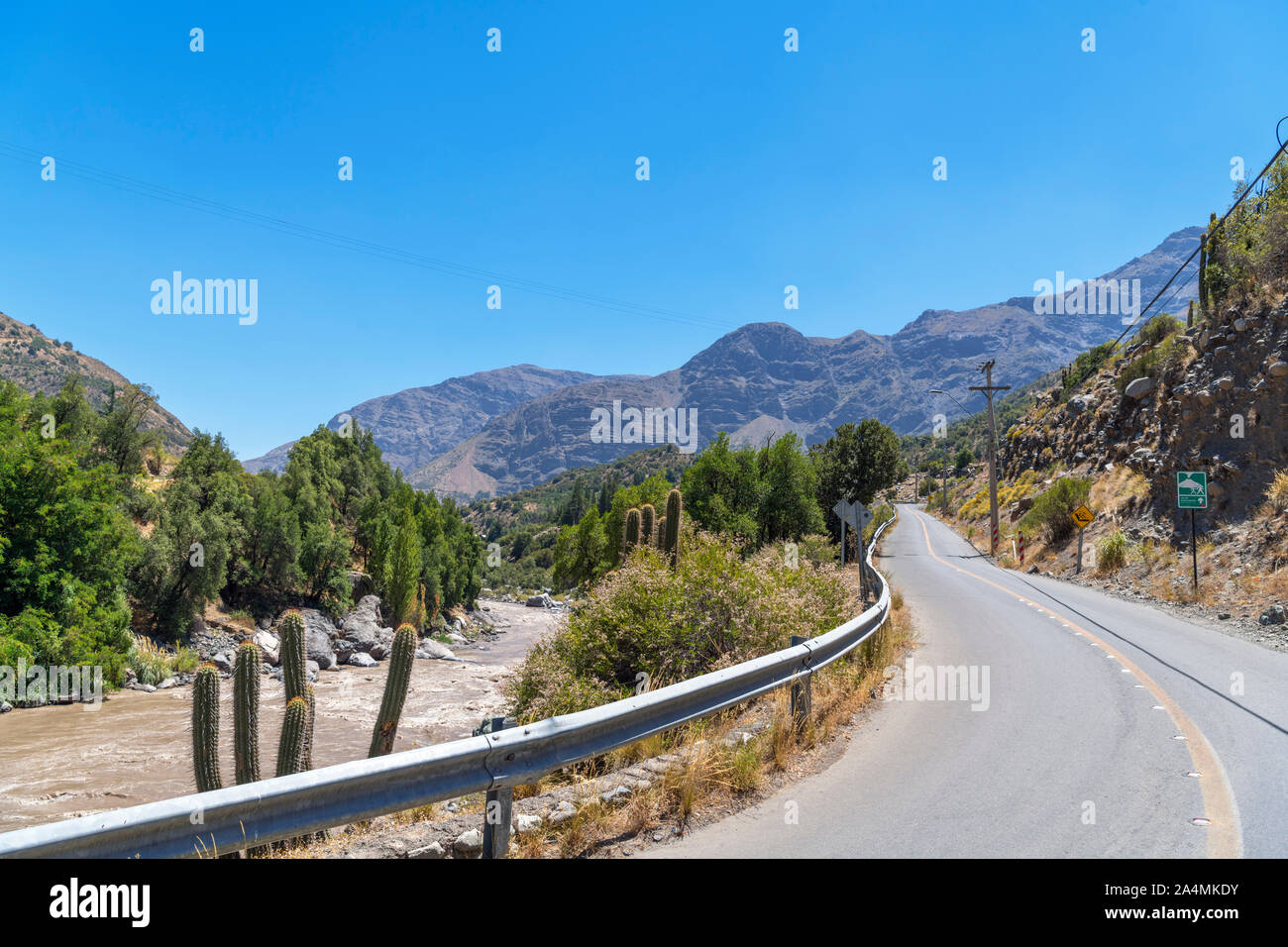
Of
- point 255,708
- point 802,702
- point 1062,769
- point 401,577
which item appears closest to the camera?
point 1062,769

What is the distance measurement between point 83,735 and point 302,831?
24.0m

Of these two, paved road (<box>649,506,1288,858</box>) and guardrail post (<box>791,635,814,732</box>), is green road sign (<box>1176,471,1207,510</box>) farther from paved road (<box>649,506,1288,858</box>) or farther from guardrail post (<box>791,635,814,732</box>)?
guardrail post (<box>791,635,814,732</box>)

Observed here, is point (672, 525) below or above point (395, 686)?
above

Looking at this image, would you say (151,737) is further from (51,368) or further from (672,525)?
(51,368)

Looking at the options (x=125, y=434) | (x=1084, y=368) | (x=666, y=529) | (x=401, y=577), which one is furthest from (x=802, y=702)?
(x=1084, y=368)

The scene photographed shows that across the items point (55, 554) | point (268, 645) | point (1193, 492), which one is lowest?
point (268, 645)

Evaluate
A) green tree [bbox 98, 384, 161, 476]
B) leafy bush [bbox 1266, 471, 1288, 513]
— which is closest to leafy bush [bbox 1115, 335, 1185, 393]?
leafy bush [bbox 1266, 471, 1288, 513]

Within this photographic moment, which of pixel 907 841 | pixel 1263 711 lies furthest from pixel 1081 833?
pixel 1263 711

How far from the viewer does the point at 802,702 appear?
7051mm

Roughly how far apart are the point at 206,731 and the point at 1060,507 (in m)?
33.3

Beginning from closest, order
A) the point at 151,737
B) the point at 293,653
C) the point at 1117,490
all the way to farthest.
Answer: the point at 293,653 < the point at 151,737 < the point at 1117,490

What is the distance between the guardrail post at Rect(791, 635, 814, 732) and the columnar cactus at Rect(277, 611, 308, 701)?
5.53 meters

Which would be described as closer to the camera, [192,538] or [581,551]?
[192,538]
